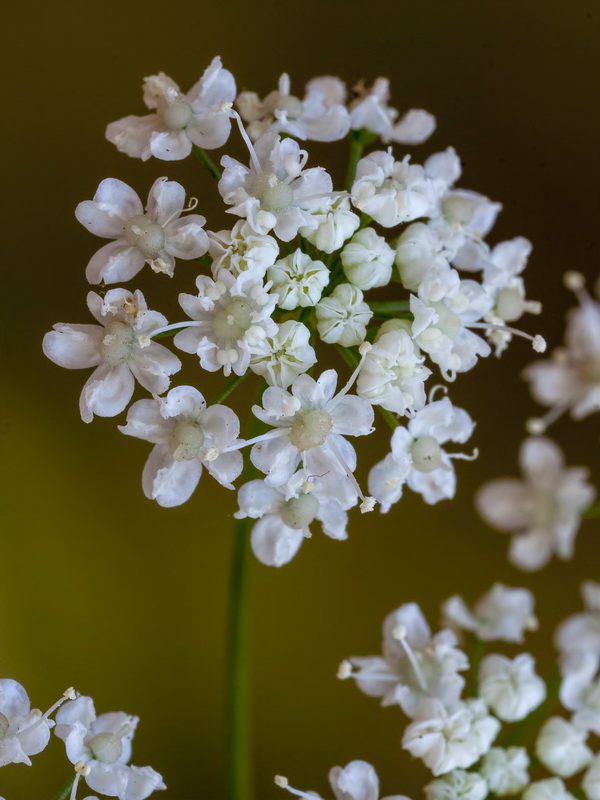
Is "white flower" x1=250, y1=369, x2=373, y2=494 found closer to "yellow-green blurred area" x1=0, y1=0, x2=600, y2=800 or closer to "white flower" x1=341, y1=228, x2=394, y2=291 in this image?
"white flower" x1=341, y1=228, x2=394, y2=291

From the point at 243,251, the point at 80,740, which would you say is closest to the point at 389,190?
the point at 243,251

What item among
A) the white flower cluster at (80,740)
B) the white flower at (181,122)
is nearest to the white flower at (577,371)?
the white flower at (181,122)

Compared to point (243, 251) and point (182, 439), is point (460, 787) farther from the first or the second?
point (243, 251)

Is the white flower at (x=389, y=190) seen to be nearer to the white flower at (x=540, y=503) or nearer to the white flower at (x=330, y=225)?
the white flower at (x=330, y=225)

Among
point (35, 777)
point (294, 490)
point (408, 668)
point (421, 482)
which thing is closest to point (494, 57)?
point (421, 482)

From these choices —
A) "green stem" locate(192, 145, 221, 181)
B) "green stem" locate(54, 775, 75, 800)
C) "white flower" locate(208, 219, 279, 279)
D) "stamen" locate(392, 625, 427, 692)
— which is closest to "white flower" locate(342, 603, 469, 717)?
"stamen" locate(392, 625, 427, 692)

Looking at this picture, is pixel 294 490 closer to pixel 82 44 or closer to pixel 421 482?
pixel 421 482
